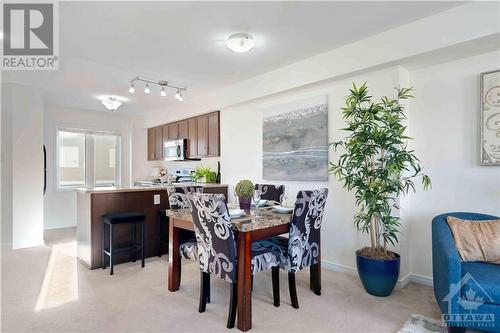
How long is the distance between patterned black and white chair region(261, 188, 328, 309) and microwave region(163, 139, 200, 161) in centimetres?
343

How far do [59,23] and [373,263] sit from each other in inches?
143

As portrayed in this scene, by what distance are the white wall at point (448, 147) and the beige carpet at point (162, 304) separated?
2.47 ft

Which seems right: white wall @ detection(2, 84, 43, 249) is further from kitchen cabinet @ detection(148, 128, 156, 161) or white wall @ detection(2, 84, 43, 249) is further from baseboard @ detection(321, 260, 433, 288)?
baseboard @ detection(321, 260, 433, 288)

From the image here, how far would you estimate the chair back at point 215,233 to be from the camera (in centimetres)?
204

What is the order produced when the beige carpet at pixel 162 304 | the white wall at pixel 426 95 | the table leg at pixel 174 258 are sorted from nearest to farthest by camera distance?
the beige carpet at pixel 162 304
the white wall at pixel 426 95
the table leg at pixel 174 258

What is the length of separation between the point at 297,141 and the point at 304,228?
5.14 ft

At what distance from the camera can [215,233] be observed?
83.4 inches

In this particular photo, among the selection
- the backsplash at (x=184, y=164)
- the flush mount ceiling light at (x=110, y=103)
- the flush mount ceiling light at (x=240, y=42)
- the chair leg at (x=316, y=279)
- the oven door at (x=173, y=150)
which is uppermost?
the flush mount ceiling light at (x=240, y=42)

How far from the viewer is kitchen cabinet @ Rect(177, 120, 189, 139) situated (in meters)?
5.67

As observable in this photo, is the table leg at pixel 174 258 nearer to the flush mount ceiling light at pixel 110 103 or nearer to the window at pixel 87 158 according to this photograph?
the flush mount ceiling light at pixel 110 103

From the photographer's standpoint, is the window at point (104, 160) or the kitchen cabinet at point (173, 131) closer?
the kitchen cabinet at point (173, 131)

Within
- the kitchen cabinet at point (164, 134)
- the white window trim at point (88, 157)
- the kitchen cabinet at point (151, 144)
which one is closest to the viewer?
the white window trim at point (88, 157)

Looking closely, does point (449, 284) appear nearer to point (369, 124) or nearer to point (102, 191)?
point (369, 124)

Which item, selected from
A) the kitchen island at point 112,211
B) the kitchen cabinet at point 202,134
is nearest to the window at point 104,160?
the kitchen cabinet at point 202,134
